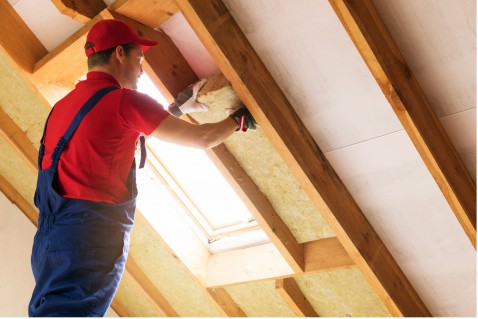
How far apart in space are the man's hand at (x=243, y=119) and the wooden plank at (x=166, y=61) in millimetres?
340

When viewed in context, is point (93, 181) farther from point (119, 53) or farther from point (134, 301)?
point (134, 301)

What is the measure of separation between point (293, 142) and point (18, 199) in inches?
102

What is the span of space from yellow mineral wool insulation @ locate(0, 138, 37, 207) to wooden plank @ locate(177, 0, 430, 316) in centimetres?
196

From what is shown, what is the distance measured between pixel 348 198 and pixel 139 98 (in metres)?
1.08

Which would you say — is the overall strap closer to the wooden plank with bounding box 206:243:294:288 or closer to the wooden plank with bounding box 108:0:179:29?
the wooden plank with bounding box 108:0:179:29

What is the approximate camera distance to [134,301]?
178 inches

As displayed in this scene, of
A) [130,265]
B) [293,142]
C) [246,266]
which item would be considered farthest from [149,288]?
[293,142]

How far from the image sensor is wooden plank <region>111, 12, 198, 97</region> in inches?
99.9

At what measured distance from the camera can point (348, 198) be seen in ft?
8.68

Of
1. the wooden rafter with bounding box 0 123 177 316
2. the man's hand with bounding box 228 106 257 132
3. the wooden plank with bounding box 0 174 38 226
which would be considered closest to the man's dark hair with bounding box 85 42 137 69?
the man's hand with bounding box 228 106 257 132

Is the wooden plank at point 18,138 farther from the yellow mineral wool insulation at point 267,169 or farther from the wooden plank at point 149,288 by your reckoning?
the yellow mineral wool insulation at point 267,169

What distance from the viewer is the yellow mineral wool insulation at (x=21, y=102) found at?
3.25 metres

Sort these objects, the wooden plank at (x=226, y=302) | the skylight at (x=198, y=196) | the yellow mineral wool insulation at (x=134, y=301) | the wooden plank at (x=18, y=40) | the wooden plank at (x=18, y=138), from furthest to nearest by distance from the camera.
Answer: the yellow mineral wool insulation at (x=134, y=301) → the wooden plank at (x=226, y=302) → the wooden plank at (x=18, y=138) → the skylight at (x=198, y=196) → the wooden plank at (x=18, y=40)

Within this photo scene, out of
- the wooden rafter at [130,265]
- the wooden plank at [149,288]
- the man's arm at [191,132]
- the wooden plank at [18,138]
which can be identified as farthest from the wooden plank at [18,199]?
the man's arm at [191,132]
